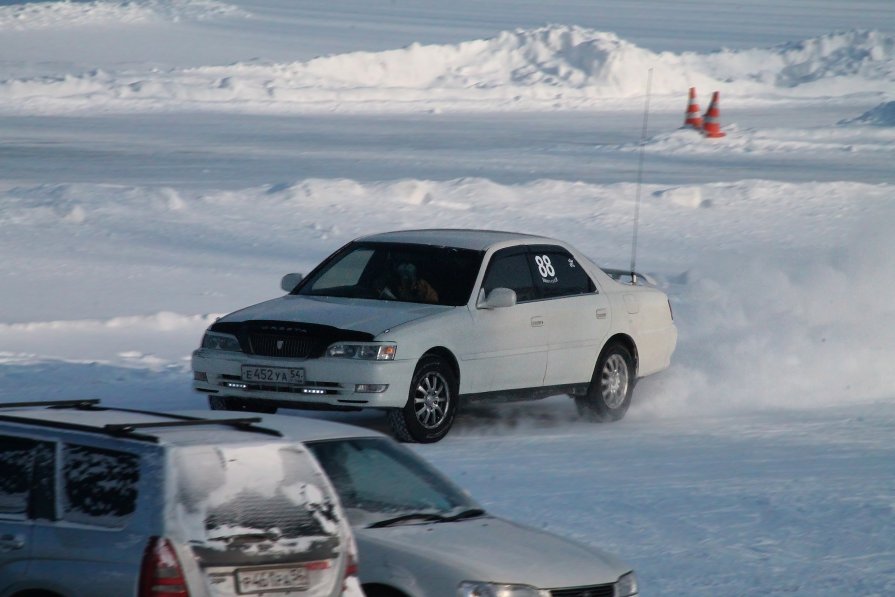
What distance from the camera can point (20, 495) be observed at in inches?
193

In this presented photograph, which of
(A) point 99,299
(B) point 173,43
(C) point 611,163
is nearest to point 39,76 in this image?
(B) point 173,43

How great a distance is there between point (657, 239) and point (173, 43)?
6031 centimetres

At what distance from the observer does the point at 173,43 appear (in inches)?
3036

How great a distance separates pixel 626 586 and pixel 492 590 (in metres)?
0.64

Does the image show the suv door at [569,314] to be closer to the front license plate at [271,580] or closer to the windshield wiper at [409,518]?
the windshield wiper at [409,518]

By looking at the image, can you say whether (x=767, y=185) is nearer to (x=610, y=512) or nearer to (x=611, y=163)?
(x=611, y=163)

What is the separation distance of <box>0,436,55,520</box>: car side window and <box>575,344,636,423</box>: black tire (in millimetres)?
6715

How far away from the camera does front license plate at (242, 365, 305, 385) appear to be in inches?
379

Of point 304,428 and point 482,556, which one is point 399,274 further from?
point 482,556

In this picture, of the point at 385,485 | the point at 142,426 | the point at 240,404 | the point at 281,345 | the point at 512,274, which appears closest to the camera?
the point at 142,426

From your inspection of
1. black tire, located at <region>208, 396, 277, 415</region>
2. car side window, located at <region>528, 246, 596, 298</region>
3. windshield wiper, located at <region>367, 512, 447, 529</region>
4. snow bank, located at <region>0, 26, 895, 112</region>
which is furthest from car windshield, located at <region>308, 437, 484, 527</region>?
snow bank, located at <region>0, 26, 895, 112</region>

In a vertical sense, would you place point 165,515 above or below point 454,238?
below

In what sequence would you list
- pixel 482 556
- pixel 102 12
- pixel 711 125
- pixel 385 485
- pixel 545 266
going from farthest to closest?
pixel 102 12 < pixel 711 125 < pixel 545 266 < pixel 385 485 < pixel 482 556

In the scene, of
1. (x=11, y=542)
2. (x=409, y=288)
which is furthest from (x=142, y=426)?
(x=409, y=288)
